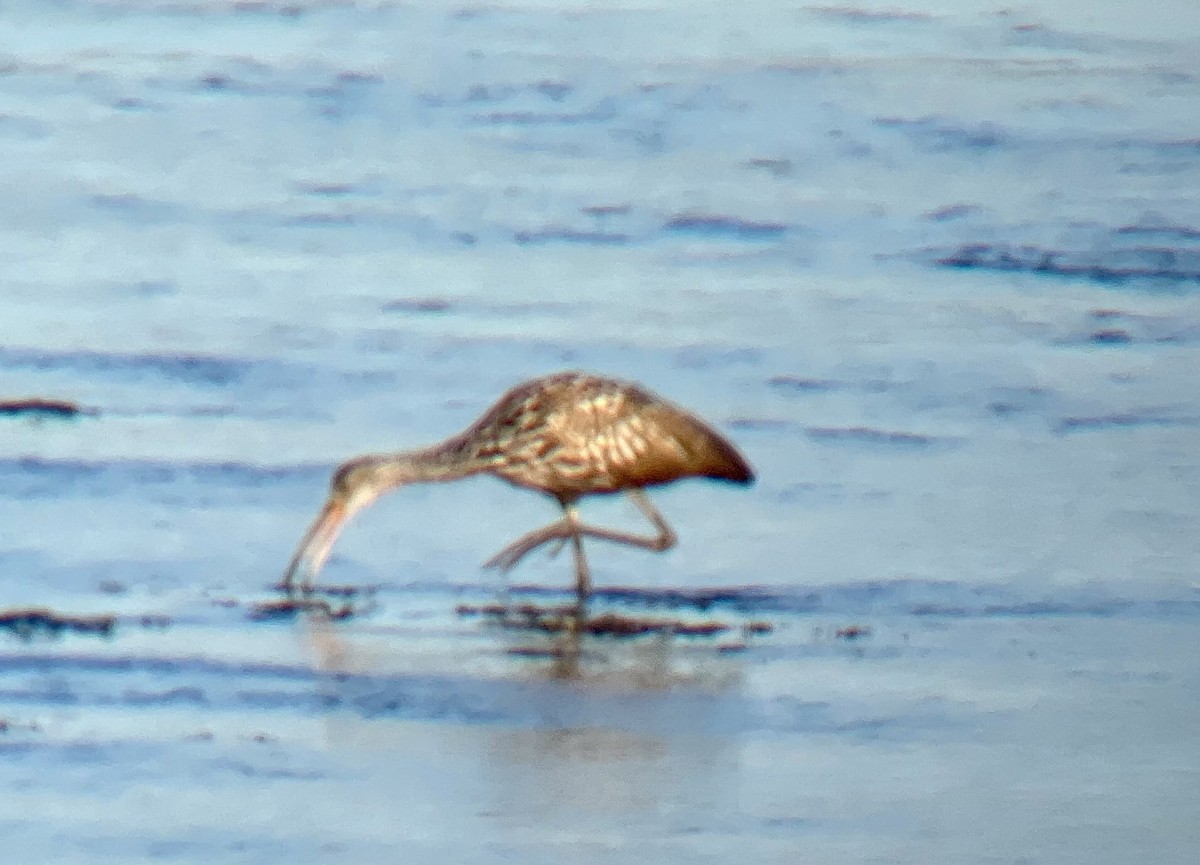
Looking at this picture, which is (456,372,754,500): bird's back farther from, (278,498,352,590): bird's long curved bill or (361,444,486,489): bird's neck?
(278,498,352,590): bird's long curved bill

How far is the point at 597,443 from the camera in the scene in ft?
32.8

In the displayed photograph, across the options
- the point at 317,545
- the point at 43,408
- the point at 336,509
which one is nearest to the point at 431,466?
the point at 336,509

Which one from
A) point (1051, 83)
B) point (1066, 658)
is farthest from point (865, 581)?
point (1051, 83)

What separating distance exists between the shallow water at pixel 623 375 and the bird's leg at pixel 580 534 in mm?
76

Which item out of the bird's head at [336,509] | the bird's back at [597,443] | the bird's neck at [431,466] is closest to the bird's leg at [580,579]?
the bird's back at [597,443]

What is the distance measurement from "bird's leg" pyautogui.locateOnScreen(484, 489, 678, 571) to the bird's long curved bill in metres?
0.47

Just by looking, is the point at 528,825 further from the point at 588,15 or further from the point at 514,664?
the point at 588,15

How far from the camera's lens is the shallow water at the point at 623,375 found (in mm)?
7184

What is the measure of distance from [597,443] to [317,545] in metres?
1.02

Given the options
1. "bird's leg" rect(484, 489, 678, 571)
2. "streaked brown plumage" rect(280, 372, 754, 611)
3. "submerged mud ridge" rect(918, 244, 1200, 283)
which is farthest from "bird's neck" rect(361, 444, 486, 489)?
"submerged mud ridge" rect(918, 244, 1200, 283)

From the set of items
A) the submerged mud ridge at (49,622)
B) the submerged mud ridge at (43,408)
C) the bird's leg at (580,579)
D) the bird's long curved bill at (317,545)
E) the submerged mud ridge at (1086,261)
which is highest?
the submerged mud ridge at (49,622)

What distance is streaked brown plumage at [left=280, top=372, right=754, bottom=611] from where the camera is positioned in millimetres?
9898

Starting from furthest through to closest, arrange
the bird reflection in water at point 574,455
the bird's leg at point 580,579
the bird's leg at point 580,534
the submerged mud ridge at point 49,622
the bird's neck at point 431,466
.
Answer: the bird's neck at point 431,466
the bird reflection in water at point 574,455
the bird's leg at point 580,534
the bird's leg at point 580,579
the submerged mud ridge at point 49,622

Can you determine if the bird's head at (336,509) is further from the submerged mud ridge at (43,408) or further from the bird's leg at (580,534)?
the submerged mud ridge at (43,408)
